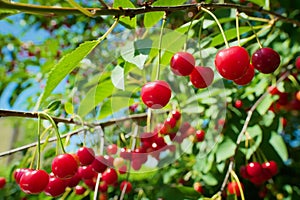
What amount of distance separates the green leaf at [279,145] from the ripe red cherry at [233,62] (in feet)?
3.90

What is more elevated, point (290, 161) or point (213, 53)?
point (213, 53)

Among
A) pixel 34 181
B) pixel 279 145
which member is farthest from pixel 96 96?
pixel 279 145

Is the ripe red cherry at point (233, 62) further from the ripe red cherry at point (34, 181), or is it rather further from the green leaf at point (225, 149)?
the green leaf at point (225, 149)

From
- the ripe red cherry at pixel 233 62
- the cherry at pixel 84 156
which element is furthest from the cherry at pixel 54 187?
the ripe red cherry at pixel 233 62

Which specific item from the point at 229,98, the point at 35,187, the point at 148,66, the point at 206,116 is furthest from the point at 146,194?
the point at 35,187

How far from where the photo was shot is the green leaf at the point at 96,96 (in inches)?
52.9

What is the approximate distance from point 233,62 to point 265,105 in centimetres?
108

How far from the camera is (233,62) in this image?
2.80 feet

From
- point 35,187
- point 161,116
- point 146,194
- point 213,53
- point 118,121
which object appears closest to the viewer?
point 35,187

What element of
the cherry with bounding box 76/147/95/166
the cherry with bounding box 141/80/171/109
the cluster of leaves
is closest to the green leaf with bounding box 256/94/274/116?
the cluster of leaves

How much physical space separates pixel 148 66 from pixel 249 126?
643 millimetres

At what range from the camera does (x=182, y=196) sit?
146cm

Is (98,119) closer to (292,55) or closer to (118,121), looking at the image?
(118,121)

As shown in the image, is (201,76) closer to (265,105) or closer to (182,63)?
(182,63)
